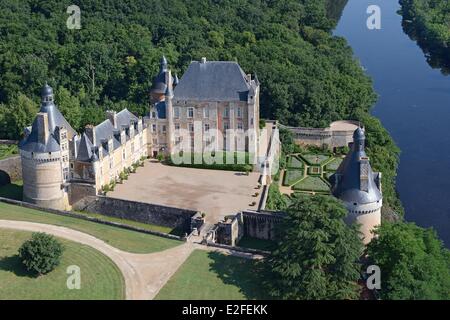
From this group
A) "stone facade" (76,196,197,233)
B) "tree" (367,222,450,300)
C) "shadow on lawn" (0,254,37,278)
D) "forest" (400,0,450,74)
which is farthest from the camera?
"forest" (400,0,450,74)

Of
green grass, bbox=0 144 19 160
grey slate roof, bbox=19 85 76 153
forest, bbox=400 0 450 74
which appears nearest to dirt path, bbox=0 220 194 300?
grey slate roof, bbox=19 85 76 153

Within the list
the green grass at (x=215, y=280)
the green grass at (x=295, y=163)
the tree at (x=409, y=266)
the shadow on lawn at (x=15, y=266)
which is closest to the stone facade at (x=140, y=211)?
the green grass at (x=215, y=280)

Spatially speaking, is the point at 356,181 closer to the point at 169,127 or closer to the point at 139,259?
the point at 139,259

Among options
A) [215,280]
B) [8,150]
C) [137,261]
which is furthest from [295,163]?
[8,150]

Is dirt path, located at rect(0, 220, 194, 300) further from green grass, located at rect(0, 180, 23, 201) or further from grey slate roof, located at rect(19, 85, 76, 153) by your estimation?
green grass, located at rect(0, 180, 23, 201)

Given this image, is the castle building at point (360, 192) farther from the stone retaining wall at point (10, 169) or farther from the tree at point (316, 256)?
the stone retaining wall at point (10, 169)

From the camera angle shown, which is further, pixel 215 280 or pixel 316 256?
pixel 215 280

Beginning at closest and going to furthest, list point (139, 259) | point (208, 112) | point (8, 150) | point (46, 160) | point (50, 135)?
point (139, 259)
point (46, 160)
point (50, 135)
point (208, 112)
point (8, 150)

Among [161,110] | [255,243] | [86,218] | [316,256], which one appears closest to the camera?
[316,256]
